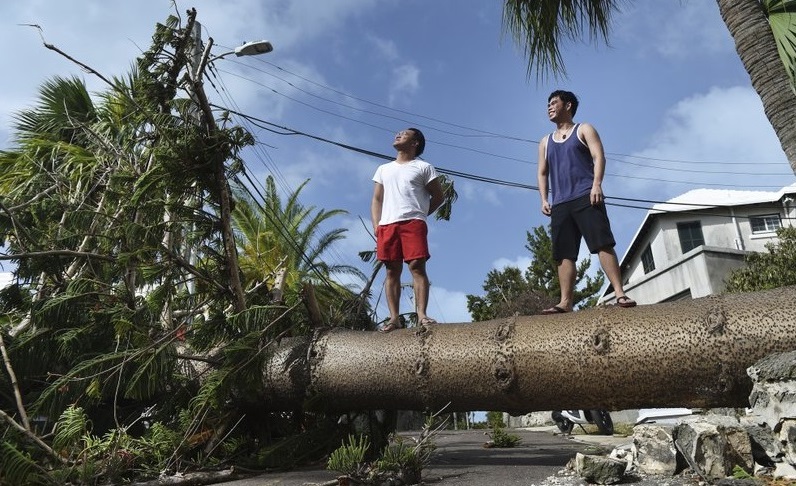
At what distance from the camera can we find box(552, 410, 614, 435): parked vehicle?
29.0ft

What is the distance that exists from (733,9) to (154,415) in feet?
18.5

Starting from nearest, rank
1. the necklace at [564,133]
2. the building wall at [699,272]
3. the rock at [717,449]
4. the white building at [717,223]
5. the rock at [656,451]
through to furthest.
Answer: the rock at [717,449]
the rock at [656,451]
the necklace at [564,133]
the building wall at [699,272]
the white building at [717,223]

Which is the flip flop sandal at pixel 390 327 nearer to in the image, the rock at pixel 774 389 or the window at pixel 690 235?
the rock at pixel 774 389

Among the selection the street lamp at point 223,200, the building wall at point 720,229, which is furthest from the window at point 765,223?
the street lamp at point 223,200

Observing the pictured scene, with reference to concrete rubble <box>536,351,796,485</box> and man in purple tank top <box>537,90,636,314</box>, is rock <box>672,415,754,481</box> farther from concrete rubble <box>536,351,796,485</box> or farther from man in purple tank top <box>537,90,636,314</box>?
man in purple tank top <box>537,90,636,314</box>

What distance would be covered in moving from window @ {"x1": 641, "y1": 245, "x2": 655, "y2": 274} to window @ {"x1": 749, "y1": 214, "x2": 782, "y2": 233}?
3.48 meters

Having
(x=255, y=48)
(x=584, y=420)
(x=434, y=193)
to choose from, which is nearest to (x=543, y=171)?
(x=434, y=193)

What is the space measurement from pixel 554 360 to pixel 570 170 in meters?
1.27

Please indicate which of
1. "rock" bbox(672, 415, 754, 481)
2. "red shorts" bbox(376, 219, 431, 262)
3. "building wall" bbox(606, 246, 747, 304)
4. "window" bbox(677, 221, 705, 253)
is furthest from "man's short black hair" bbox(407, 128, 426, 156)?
"window" bbox(677, 221, 705, 253)

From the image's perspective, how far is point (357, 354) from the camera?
3943mm

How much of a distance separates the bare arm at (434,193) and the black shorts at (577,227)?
2.89 feet

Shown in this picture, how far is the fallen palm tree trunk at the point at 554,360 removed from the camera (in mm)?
3049

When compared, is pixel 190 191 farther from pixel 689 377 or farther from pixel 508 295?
pixel 508 295

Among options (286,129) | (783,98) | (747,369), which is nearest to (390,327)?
(747,369)
